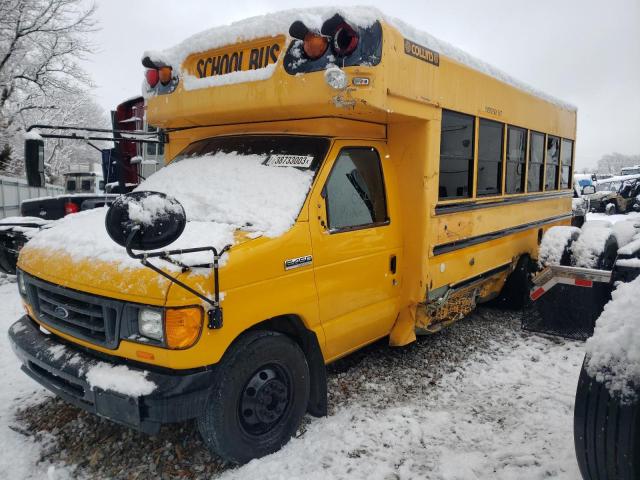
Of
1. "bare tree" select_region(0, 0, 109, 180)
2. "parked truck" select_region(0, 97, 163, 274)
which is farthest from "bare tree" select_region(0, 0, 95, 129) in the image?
"parked truck" select_region(0, 97, 163, 274)

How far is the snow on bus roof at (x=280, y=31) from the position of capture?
3.42 metres

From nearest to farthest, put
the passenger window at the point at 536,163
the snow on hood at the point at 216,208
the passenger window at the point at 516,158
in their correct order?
the snow on hood at the point at 216,208 → the passenger window at the point at 516,158 → the passenger window at the point at 536,163

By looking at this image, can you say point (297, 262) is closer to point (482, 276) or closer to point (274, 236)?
point (274, 236)

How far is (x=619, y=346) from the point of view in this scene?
237cm

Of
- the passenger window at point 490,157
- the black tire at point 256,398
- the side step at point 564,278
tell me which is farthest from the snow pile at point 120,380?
the side step at point 564,278

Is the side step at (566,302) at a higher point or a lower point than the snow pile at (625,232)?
lower

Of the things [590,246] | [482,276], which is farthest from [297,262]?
[590,246]

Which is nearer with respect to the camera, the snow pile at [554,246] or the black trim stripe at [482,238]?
the black trim stripe at [482,238]

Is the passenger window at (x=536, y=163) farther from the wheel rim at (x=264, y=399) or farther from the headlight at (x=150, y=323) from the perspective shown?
the headlight at (x=150, y=323)

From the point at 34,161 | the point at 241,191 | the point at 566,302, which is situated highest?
the point at 34,161

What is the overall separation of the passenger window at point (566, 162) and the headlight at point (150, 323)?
675cm

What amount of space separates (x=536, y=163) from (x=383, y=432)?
4.57 metres

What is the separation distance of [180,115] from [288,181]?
1506 mm

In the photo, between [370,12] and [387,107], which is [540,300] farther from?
[370,12]
